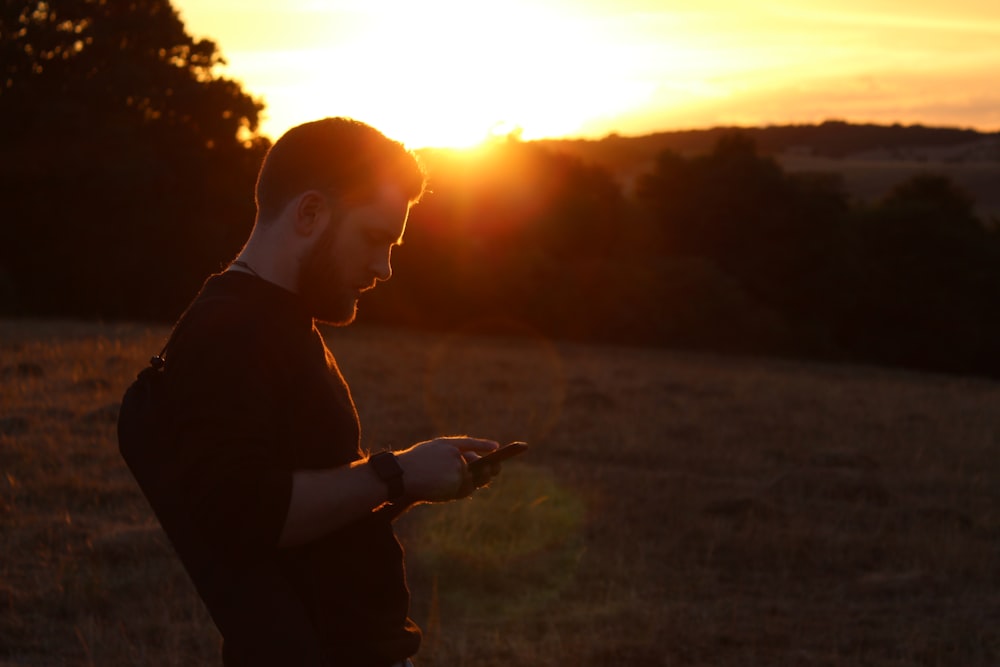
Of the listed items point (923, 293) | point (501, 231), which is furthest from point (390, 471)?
point (923, 293)

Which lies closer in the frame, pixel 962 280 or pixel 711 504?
pixel 711 504

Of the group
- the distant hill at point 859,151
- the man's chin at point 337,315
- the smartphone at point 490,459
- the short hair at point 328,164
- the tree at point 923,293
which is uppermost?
the distant hill at point 859,151

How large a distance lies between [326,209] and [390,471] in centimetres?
48

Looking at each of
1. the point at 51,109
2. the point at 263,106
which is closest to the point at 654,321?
the point at 263,106

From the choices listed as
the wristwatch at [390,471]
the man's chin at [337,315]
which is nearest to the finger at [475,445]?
the wristwatch at [390,471]

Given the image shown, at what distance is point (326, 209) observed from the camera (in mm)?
2000

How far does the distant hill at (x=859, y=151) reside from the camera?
85.1 meters

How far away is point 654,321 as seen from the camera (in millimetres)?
32750

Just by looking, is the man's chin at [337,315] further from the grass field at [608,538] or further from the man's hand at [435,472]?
the grass field at [608,538]

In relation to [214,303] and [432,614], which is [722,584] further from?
[214,303]

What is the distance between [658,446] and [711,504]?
2.86m

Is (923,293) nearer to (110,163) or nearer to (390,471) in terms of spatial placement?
(110,163)

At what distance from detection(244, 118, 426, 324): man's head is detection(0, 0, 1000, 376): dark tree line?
2557 cm

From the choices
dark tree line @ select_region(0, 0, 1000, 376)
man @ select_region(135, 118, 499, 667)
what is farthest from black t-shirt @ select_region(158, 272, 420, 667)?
dark tree line @ select_region(0, 0, 1000, 376)
